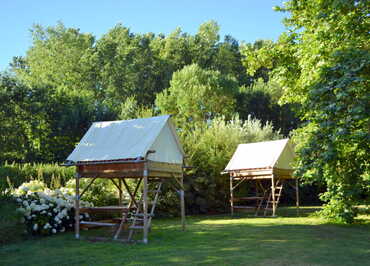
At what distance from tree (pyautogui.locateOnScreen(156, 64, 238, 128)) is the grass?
21.8m

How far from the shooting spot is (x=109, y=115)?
86.1 ft

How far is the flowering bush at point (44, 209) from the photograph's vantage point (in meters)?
10.3

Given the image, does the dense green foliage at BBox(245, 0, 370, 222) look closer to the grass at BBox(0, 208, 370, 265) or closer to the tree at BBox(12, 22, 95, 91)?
the grass at BBox(0, 208, 370, 265)

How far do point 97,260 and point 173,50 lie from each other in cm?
3327

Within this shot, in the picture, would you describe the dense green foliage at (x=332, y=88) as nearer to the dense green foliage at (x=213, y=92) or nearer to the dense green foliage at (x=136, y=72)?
the dense green foliage at (x=213, y=92)

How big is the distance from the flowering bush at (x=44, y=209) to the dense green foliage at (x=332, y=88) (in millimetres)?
6677

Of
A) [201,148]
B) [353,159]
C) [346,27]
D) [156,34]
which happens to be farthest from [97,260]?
[156,34]

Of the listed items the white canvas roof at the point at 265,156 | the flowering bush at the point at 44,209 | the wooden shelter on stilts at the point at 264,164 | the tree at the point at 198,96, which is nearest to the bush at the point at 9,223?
Result: the flowering bush at the point at 44,209

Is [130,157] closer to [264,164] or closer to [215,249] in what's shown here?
[215,249]

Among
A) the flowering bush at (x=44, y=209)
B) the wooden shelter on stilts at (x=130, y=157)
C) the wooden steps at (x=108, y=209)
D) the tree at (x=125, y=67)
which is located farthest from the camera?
the tree at (x=125, y=67)

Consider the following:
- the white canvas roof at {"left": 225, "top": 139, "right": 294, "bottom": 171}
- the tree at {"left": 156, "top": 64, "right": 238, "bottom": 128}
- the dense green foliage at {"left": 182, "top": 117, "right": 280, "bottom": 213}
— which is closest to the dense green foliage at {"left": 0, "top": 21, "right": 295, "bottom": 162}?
the tree at {"left": 156, "top": 64, "right": 238, "bottom": 128}

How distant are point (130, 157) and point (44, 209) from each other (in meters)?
3.29

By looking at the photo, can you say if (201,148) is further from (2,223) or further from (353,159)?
(2,223)

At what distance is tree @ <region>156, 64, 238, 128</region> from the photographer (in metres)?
32.0
